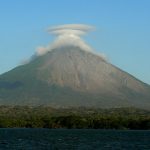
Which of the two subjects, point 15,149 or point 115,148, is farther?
point 115,148

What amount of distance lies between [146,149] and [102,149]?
731 centimetres

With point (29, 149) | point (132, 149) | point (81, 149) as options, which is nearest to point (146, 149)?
point (132, 149)

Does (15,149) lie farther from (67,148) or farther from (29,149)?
(67,148)

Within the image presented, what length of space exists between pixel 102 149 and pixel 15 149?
13630mm

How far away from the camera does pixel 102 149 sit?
9350 cm

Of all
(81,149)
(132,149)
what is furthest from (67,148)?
(132,149)

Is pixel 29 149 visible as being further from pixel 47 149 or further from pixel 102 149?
pixel 102 149

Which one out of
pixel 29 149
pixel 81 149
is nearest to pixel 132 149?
pixel 81 149

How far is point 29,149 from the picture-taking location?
3583 inches

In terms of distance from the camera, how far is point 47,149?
92.1 metres

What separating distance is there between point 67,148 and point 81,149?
4.26 metres

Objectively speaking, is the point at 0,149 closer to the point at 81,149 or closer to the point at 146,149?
the point at 81,149

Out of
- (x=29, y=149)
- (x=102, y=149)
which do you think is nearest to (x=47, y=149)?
(x=29, y=149)

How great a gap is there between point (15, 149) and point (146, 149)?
68.7 feet
